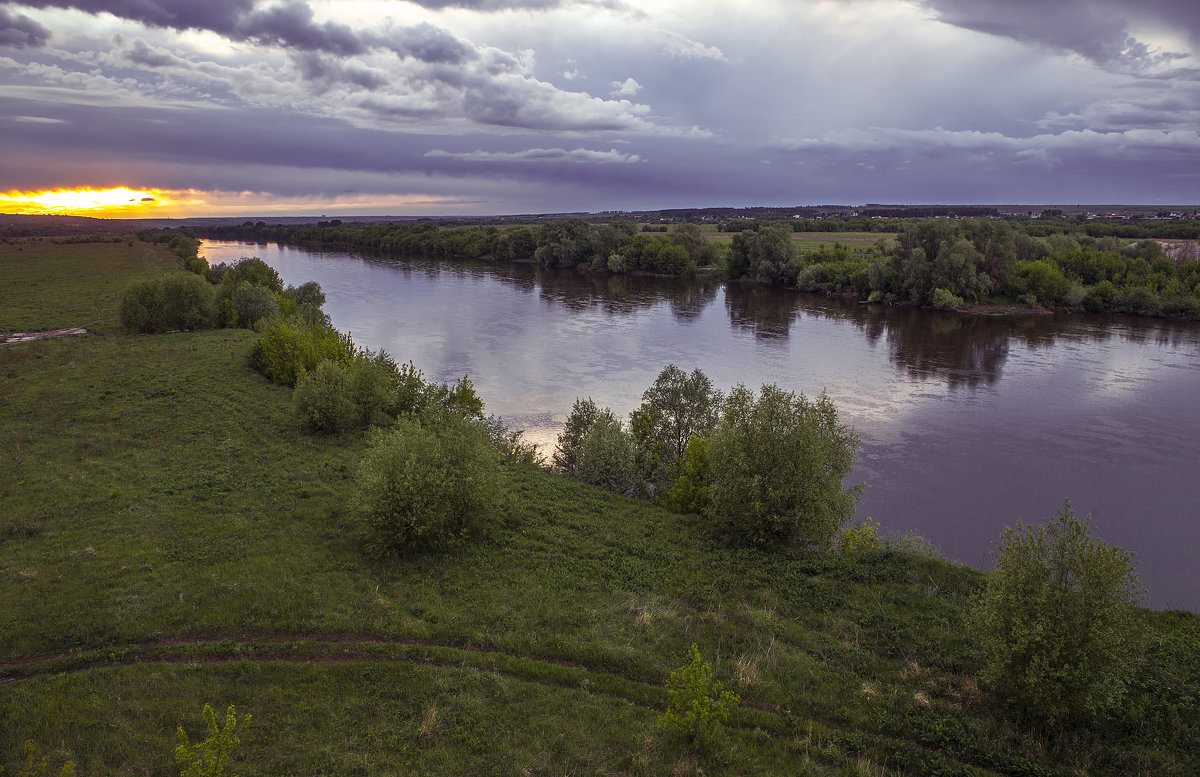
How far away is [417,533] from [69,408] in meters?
24.4

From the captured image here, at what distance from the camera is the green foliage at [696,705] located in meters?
10.2

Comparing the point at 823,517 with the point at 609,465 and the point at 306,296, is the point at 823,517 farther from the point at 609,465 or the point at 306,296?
the point at 306,296

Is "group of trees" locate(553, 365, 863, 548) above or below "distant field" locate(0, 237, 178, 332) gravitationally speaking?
below

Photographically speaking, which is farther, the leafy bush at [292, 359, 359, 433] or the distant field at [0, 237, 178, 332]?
the distant field at [0, 237, 178, 332]

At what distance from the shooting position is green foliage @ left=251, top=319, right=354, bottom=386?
117 feet

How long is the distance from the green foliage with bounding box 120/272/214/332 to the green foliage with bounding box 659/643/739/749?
186 ft

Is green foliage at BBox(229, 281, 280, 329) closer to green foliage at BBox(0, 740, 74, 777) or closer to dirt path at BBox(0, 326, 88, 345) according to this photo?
dirt path at BBox(0, 326, 88, 345)

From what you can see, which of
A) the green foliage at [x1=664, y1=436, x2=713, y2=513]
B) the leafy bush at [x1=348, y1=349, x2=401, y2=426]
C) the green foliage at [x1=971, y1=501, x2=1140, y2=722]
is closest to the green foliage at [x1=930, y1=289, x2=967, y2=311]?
the green foliage at [x1=664, y1=436, x2=713, y2=513]

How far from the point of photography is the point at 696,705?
10.1m

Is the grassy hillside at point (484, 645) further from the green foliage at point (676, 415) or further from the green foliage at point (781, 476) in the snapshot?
the green foliage at point (676, 415)

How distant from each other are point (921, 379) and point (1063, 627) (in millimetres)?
40522

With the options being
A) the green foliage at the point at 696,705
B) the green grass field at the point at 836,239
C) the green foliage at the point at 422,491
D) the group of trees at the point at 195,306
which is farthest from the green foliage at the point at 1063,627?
the green grass field at the point at 836,239

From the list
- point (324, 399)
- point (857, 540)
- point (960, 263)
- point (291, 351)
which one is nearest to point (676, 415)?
point (857, 540)

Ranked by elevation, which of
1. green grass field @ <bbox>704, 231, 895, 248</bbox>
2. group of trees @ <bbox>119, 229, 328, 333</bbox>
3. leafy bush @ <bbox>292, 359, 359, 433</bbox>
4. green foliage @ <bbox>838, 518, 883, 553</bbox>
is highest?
green grass field @ <bbox>704, 231, 895, 248</bbox>
